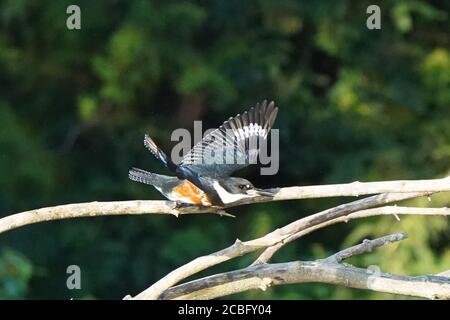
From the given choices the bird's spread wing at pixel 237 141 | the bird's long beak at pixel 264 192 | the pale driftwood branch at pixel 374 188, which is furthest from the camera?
the bird's spread wing at pixel 237 141

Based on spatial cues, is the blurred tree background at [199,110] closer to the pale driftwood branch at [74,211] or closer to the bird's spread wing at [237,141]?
the bird's spread wing at [237,141]

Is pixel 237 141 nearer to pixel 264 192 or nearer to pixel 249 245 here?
pixel 264 192

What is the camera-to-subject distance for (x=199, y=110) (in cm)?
463

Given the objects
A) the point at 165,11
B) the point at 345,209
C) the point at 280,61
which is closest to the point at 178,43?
the point at 165,11

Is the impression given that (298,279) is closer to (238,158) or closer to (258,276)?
(258,276)

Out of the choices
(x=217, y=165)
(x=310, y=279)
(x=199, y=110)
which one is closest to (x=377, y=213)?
(x=310, y=279)

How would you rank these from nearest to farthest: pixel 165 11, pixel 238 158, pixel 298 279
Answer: pixel 298 279, pixel 238 158, pixel 165 11

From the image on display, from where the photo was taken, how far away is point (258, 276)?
1.82 meters

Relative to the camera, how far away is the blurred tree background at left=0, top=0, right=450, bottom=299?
440 cm

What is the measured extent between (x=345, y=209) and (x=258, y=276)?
0.21 metres

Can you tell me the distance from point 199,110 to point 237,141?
2372mm

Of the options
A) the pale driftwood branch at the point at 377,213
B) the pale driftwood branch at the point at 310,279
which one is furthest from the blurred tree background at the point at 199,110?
the pale driftwood branch at the point at 310,279

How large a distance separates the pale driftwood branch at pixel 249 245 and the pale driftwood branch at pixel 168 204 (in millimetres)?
77

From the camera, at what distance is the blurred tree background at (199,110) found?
14.4 feet
